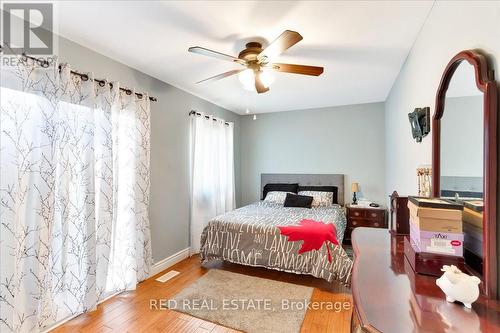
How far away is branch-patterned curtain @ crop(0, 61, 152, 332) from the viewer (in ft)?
5.32

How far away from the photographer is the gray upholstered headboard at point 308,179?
423 cm

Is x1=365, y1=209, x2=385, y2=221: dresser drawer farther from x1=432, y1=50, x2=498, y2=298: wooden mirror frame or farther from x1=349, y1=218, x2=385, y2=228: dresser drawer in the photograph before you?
x1=432, y1=50, x2=498, y2=298: wooden mirror frame

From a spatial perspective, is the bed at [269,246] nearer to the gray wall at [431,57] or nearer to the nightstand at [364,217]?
the nightstand at [364,217]

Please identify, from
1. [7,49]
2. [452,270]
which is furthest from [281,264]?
[7,49]

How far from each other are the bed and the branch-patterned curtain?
2.70 feet

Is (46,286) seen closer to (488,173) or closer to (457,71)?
(488,173)

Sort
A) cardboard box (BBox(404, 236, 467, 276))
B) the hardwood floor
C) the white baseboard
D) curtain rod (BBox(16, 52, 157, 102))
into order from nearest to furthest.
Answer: cardboard box (BBox(404, 236, 467, 276))
curtain rod (BBox(16, 52, 157, 102))
the hardwood floor
the white baseboard

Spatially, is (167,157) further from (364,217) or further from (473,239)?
(364,217)

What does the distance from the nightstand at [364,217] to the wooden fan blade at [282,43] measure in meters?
2.91

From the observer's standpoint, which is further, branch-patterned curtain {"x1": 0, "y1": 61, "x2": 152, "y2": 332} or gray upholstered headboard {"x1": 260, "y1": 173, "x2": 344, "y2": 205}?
gray upholstered headboard {"x1": 260, "y1": 173, "x2": 344, "y2": 205}

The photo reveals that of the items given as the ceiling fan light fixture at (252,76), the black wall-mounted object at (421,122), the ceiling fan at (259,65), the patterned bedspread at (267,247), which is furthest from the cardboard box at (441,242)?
the ceiling fan light fixture at (252,76)

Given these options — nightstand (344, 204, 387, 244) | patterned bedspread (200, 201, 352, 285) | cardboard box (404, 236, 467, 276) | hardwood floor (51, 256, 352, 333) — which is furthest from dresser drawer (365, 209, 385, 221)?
cardboard box (404, 236, 467, 276)

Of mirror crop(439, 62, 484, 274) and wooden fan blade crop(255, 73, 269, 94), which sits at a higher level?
wooden fan blade crop(255, 73, 269, 94)

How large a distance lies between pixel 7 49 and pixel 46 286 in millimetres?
1785
